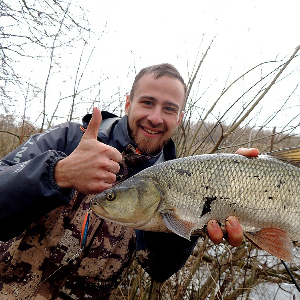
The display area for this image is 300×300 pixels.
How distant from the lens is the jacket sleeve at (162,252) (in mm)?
1989

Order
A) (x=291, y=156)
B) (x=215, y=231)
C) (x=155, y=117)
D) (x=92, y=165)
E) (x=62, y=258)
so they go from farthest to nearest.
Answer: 1. (x=155, y=117)
2. (x=62, y=258)
3. (x=291, y=156)
4. (x=215, y=231)
5. (x=92, y=165)

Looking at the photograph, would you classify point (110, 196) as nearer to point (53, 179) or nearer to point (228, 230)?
point (53, 179)

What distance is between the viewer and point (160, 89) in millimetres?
2477

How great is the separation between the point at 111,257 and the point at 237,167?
1.26m

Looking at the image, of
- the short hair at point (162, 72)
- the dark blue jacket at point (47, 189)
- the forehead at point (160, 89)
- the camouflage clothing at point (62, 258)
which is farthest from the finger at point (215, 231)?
the short hair at point (162, 72)

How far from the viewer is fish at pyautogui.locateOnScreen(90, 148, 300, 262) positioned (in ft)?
4.79

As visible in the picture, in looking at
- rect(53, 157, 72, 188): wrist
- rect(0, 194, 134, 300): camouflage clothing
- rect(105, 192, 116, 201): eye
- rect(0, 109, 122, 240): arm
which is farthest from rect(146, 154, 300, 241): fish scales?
rect(0, 194, 134, 300): camouflage clothing

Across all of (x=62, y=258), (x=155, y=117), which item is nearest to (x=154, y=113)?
(x=155, y=117)

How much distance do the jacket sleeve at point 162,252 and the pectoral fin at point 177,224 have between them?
0.52 m

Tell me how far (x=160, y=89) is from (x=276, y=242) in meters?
1.68

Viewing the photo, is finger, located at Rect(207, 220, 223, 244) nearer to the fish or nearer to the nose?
the fish

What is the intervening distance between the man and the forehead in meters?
0.01

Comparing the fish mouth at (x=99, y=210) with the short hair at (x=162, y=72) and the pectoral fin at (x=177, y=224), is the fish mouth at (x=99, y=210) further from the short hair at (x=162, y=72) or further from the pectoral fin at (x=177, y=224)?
the short hair at (x=162, y=72)

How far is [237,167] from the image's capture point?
1524mm
